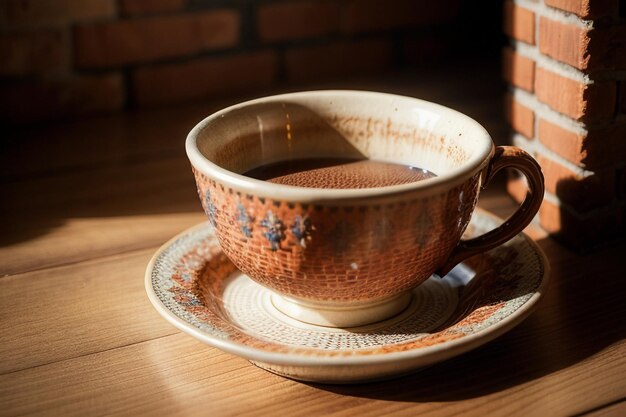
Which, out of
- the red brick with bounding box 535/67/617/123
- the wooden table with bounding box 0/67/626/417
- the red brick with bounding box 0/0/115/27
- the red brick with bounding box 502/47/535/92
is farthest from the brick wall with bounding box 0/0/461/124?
the red brick with bounding box 535/67/617/123

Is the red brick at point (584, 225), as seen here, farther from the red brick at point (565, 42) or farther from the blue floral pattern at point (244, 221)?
the blue floral pattern at point (244, 221)

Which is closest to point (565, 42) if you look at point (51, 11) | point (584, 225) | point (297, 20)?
point (584, 225)

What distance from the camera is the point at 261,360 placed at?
0.50 meters

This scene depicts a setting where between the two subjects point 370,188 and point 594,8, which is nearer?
point 370,188

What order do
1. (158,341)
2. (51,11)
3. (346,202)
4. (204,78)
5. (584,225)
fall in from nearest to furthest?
(346,202), (158,341), (584,225), (51,11), (204,78)

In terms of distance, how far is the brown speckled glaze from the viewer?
508 mm

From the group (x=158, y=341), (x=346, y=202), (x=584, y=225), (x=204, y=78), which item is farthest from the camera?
(x=204, y=78)

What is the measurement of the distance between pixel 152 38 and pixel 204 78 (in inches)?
3.6

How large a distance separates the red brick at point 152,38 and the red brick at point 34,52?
21 millimetres

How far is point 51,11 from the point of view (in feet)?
3.56

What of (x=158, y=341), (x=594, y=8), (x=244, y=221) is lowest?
(x=158, y=341)

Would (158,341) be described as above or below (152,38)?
below

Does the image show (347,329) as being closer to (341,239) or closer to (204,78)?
(341,239)

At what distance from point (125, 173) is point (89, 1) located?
310mm
